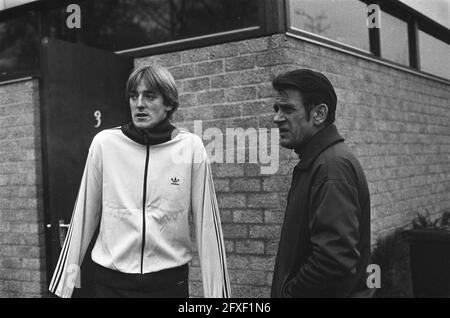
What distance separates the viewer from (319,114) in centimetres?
222

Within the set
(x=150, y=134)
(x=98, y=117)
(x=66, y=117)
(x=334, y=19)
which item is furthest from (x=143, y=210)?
(x=334, y=19)

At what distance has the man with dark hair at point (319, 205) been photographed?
191 cm

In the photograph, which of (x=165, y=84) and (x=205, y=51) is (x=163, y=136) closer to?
(x=165, y=84)

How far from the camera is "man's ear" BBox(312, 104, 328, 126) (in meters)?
2.21

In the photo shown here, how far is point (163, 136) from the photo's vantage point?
2516mm

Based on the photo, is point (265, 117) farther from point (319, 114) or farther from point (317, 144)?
point (317, 144)

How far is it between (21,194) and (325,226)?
3675 millimetres

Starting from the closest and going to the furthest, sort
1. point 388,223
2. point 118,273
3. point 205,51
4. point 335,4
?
point 118,273
point 205,51
point 335,4
point 388,223

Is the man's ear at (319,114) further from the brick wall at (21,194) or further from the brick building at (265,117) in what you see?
the brick wall at (21,194)

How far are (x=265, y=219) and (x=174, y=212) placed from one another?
1.24 m

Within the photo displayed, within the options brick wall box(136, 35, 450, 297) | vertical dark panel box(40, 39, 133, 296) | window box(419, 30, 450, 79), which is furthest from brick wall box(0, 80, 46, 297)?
window box(419, 30, 450, 79)

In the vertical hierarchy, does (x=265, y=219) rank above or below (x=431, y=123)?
below

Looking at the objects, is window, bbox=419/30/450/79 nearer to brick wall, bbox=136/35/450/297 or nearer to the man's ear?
brick wall, bbox=136/35/450/297
